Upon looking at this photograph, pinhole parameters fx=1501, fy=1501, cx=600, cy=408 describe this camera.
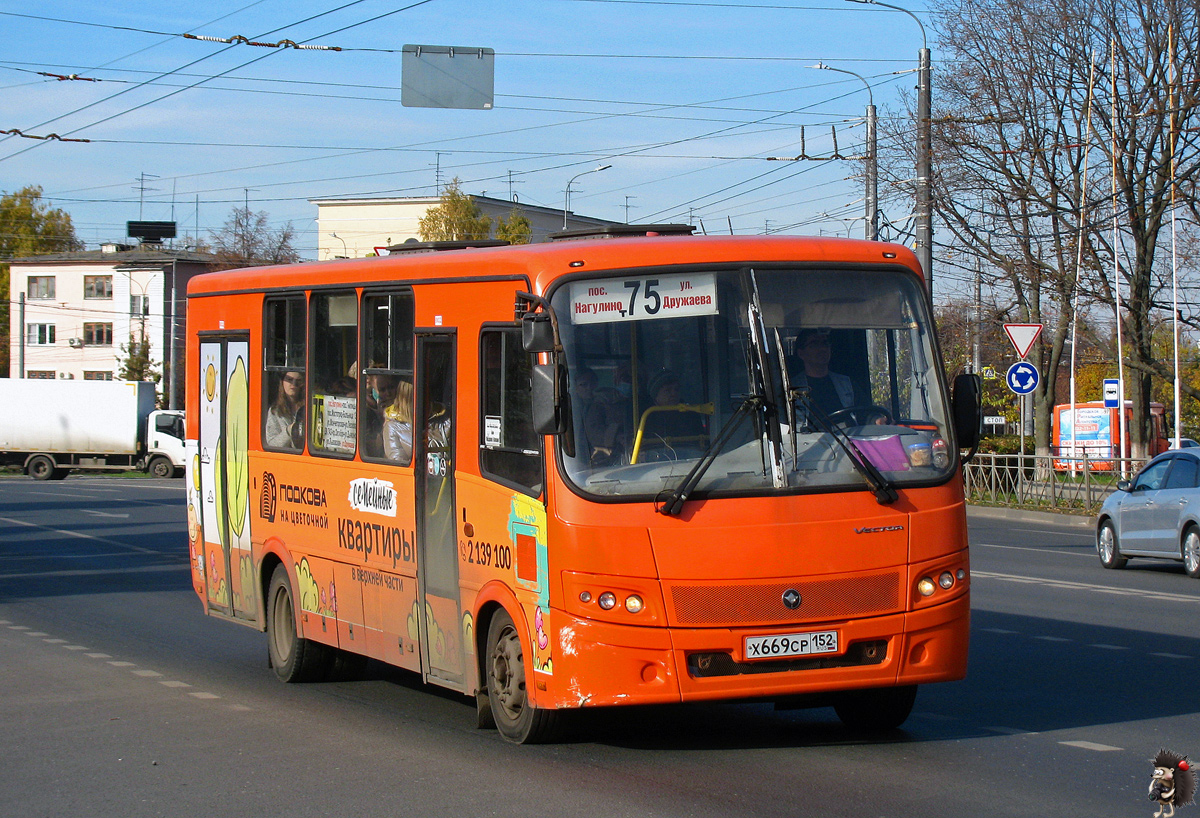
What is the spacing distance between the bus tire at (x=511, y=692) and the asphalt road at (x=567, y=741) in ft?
0.39

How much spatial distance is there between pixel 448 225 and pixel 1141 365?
24528 millimetres

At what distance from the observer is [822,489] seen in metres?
7.14

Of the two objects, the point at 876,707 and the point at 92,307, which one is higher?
the point at 92,307

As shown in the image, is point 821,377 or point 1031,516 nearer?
point 821,377

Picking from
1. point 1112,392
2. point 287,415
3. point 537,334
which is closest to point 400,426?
point 287,415

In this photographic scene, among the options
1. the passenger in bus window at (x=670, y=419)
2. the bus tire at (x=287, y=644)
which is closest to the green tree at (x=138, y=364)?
the bus tire at (x=287, y=644)

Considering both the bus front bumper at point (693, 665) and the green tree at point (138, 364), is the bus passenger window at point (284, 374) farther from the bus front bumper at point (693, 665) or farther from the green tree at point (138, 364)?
the green tree at point (138, 364)

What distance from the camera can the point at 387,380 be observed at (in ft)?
29.7

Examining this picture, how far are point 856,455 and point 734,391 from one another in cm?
67

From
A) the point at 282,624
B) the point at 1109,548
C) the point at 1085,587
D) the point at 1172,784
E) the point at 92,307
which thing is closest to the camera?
the point at 1172,784

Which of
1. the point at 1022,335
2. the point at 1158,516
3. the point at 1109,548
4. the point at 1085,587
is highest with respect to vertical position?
the point at 1022,335

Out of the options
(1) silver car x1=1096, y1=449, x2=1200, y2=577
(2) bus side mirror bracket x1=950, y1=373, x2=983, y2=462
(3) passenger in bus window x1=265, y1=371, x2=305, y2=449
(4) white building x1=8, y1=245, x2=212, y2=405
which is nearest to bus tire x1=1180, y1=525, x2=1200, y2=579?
(1) silver car x1=1096, y1=449, x2=1200, y2=577

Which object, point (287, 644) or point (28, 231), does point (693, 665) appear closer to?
point (287, 644)

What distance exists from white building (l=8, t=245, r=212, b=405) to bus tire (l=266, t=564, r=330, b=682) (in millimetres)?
72633
